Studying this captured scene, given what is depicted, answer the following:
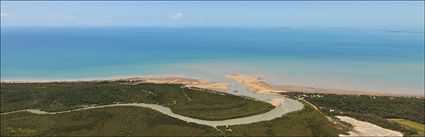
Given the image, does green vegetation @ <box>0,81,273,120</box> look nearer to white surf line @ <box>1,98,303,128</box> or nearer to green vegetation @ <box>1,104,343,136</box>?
white surf line @ <box>1,98,303,128</box>

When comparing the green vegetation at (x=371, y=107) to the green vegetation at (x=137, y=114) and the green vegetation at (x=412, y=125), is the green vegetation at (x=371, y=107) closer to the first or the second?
the green vegetation at (x=412, y=125)

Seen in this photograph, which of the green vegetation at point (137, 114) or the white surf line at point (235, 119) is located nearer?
the green vegetation at point (137, 114)

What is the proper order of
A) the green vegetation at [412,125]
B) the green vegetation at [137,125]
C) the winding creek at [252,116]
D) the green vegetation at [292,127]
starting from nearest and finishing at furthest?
1. the green vegetation at [292,127]
2. the green vegetation at [137,125]
3. the green vegetation at [412,125]
4. the winding creek at [252,116]

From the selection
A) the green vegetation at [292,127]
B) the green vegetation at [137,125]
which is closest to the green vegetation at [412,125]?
the green vegetation at [292,127]

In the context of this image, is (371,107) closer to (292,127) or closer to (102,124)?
(292,127)

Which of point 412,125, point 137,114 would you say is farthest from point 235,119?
point 412,125

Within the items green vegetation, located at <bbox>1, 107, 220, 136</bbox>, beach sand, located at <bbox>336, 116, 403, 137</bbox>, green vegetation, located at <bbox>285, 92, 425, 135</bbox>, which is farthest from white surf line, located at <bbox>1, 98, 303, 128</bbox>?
beach sand, located at <bbox>336, 116, 403, 137</bbox>
